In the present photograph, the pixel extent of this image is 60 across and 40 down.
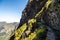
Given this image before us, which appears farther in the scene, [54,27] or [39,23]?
[39,23]

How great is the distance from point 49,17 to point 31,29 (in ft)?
99.6

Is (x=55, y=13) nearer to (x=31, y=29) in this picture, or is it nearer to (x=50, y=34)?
(x=50, y=34)

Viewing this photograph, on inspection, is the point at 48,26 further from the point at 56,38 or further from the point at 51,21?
the point at 56,38

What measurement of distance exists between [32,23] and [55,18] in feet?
136

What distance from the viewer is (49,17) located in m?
108

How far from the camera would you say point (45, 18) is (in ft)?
386

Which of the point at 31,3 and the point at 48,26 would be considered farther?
the point at 31,3

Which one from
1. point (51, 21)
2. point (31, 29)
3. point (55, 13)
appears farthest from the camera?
point (31, 29)

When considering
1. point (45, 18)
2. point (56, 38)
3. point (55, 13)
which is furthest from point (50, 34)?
point (45, 18)

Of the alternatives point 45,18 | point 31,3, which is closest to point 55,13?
point 45,18

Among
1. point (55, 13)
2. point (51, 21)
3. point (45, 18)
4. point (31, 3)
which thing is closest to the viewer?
point (55, 13)

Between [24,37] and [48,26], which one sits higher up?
[48,26]

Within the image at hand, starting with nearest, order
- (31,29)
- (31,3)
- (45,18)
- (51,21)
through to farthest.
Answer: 1. (51,21)
2. (45,18)
3. (31,29)
4. (31,3)

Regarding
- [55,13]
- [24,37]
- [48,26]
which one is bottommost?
[24,37]
